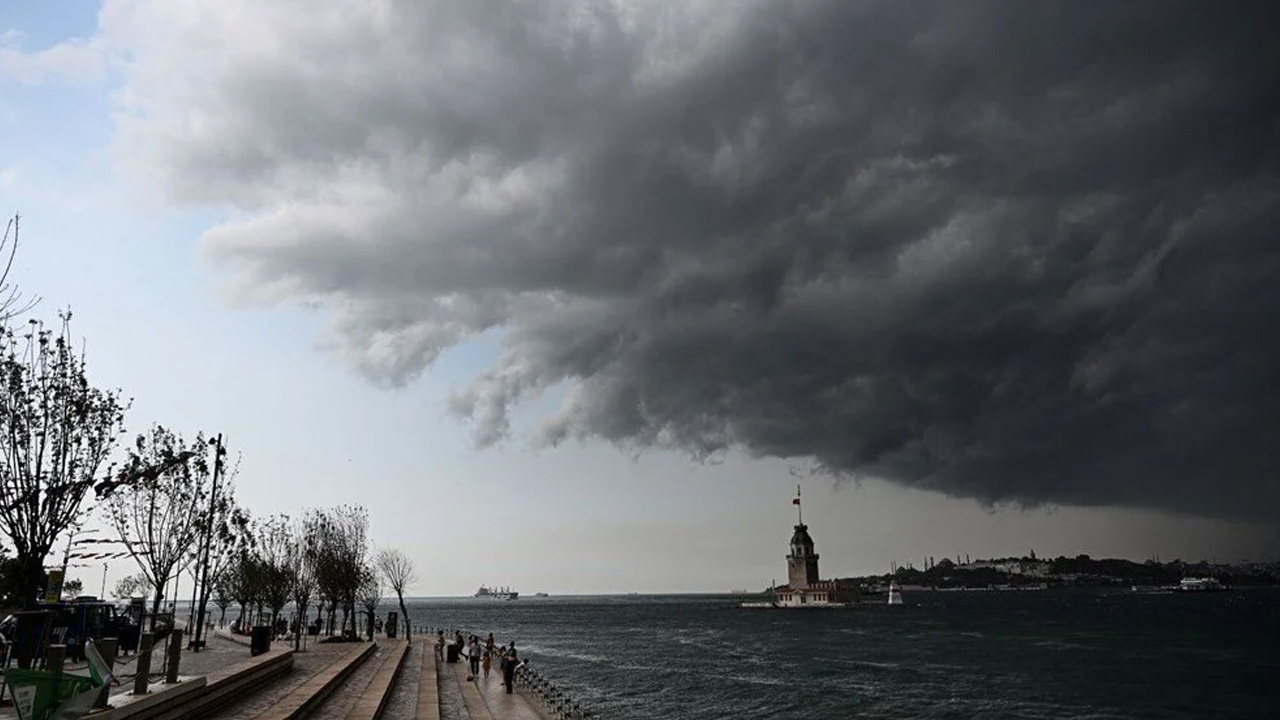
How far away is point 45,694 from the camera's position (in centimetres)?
1224

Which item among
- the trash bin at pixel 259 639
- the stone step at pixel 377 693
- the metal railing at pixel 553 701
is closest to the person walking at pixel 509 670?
the metal railing at pixel 553 701

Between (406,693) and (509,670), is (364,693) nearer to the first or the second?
(406,693)

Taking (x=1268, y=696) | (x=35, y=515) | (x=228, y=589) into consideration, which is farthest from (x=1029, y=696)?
(x=228, y=589)

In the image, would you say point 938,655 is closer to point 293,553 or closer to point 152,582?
point 293,553

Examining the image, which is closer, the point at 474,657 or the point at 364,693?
the point at 364,693

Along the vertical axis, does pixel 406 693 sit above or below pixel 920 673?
above

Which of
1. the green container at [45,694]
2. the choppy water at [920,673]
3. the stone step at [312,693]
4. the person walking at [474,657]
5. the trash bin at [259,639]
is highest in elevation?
the green container at [45,694]

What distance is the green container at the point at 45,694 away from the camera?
11977mm

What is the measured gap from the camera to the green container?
1198cm

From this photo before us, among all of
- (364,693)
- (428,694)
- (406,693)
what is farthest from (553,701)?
(364,693)

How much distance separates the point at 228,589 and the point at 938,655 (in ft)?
246

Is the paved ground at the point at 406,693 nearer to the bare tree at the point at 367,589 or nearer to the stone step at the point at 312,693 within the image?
the stone step at the point at 312,693

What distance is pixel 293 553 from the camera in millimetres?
80188

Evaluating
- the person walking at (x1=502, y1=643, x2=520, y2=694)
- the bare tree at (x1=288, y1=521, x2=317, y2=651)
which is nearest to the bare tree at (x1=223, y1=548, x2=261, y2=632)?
the bare tree at (x1=288, y1=521, x2=317, y2=651)
